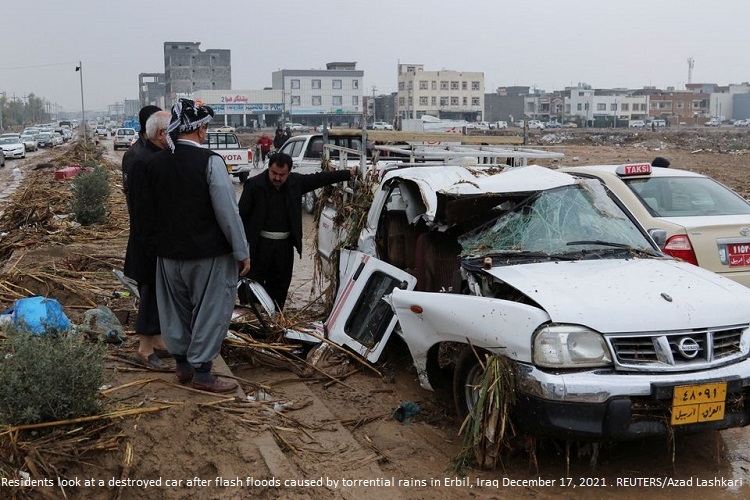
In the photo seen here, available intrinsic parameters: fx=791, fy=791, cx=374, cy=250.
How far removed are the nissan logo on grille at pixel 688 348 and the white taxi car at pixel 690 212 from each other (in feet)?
10.1

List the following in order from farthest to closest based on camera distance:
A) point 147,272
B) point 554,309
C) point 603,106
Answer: point 603,106 → point 147,272 → point 554,309

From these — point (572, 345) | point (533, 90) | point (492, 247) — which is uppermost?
point (533, 90)

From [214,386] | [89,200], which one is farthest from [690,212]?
[89,200]

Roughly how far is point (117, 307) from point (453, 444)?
4.08m

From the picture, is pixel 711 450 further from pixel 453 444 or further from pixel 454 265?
pixel 454 265

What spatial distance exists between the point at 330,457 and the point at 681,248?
4151 millimetres

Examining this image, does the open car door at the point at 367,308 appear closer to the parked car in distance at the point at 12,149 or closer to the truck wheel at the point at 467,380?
the truck wheel at the point at 467,380

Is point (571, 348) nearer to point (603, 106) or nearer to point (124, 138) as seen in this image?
point (124, 138)

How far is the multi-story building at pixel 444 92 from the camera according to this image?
4953 inches

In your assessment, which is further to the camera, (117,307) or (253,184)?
(117,307)

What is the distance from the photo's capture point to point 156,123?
5578 millimetres

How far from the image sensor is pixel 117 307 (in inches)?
304

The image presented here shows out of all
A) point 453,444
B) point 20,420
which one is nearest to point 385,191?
point 453,444

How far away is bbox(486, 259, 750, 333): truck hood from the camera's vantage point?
430 centimetres
